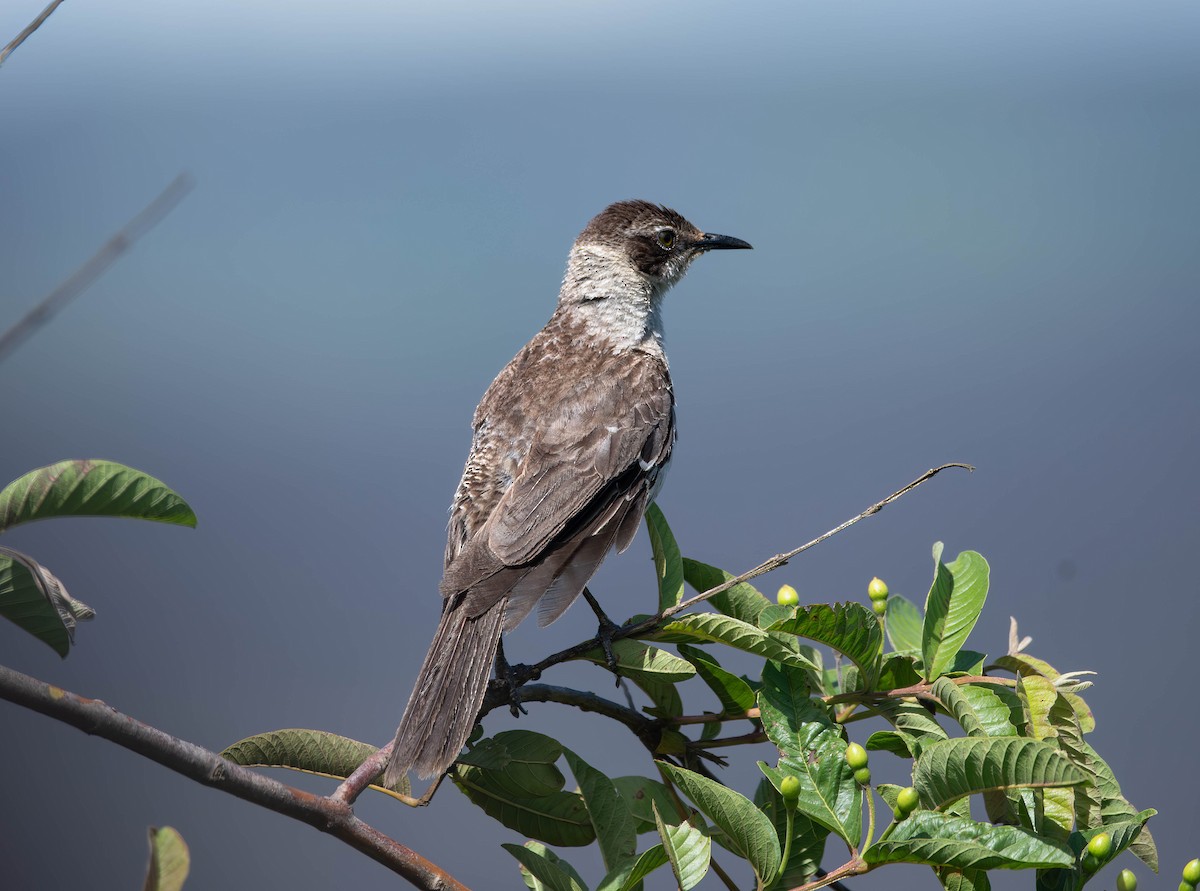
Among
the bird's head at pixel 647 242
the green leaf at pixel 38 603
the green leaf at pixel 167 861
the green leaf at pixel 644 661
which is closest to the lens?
the green leaf at pixel 167 861

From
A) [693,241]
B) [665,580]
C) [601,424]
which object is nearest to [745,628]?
[665,580]

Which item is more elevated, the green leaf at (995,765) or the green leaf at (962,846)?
the green leaf at (995,765)

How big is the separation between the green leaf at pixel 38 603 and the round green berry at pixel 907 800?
1.51 m

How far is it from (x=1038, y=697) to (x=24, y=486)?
2.02 metres

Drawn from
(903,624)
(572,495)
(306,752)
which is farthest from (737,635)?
(572,495)

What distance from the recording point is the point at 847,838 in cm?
203

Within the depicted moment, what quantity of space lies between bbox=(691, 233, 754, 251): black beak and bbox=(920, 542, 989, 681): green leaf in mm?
3135

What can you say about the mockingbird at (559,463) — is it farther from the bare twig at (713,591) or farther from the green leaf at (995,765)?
the green leaf at (995,765)

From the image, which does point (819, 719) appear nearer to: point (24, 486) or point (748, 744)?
point (748, 744)

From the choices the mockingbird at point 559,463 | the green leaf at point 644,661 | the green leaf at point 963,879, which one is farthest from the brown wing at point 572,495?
the green leaf at point 963,879

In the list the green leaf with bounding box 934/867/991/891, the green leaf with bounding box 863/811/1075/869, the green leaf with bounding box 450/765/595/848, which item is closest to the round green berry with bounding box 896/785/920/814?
the green leaf with bounding box 863/811/1075/869

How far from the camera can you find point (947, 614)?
2.57 meters

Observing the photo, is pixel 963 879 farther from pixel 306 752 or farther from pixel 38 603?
pixel 38 603

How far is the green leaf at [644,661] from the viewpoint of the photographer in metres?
2.62
